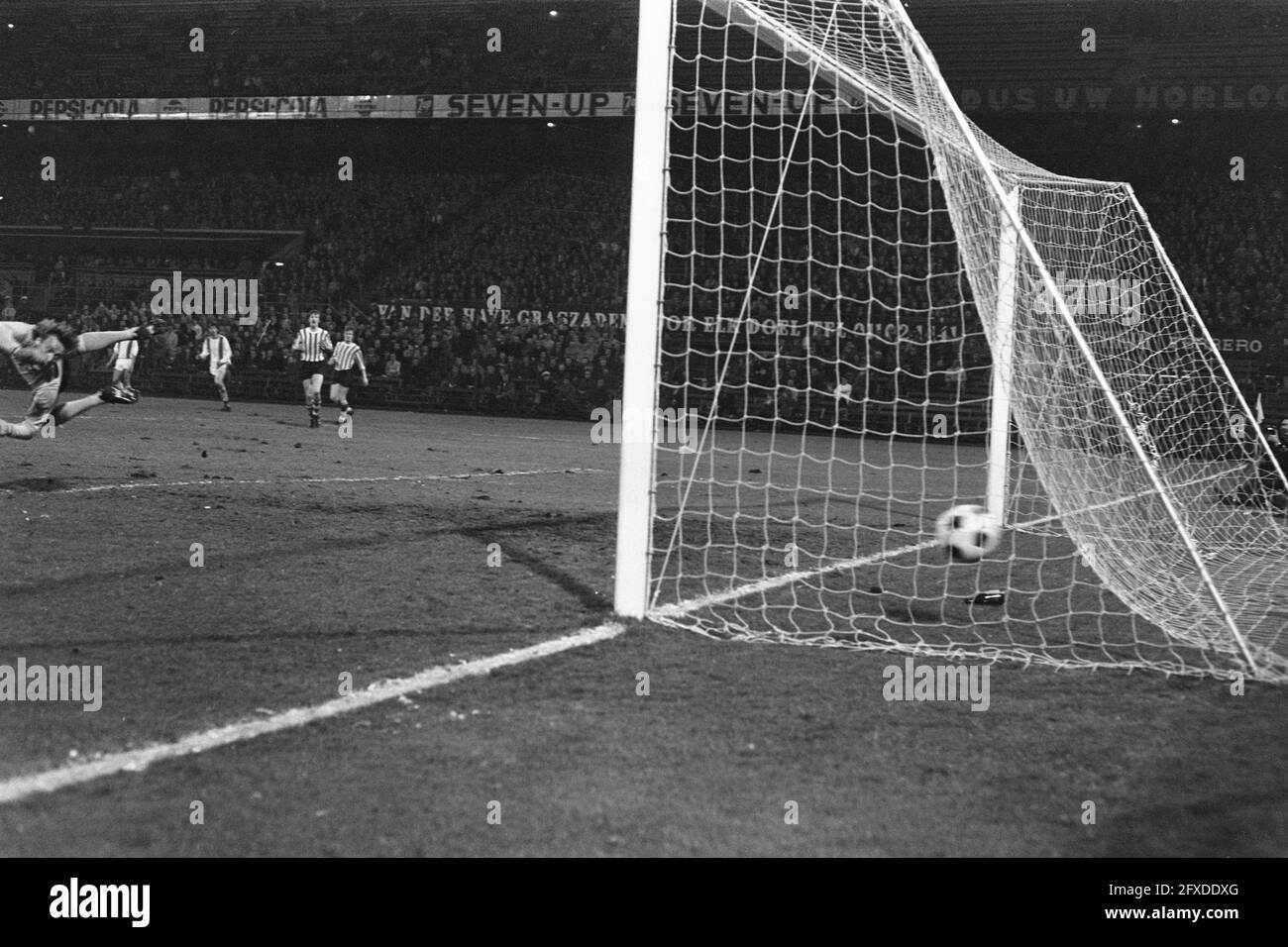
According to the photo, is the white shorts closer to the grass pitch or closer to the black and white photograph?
the black and white photograph

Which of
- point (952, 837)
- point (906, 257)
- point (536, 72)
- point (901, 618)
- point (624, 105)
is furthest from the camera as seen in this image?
point (536, 72)

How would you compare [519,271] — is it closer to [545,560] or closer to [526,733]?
[545,560]

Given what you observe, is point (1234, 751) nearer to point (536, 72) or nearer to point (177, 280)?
point (536, 72)

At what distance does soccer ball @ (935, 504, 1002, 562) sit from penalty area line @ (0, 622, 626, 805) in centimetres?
241

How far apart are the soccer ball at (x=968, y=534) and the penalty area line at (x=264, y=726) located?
2.41 metres

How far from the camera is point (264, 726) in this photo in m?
3.97

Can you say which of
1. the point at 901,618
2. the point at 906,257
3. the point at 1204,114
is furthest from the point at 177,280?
the point at 901,618

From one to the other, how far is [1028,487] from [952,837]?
1022 centimetres

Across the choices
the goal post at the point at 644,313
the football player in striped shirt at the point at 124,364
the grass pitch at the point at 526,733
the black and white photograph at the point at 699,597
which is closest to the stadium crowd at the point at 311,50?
the black and white photograph at the point at 699,597

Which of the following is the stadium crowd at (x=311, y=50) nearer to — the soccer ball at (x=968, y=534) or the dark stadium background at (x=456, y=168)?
the dark stadium background at (x=456, y=168)

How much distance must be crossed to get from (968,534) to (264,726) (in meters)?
4.19

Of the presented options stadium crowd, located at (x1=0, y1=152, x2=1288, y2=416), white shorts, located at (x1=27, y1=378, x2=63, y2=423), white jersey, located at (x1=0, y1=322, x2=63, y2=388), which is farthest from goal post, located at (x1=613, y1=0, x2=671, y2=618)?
stadium crowd, located at (x1=0, y1=152, x2=1288, y2=416)

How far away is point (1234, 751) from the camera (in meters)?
4.06
